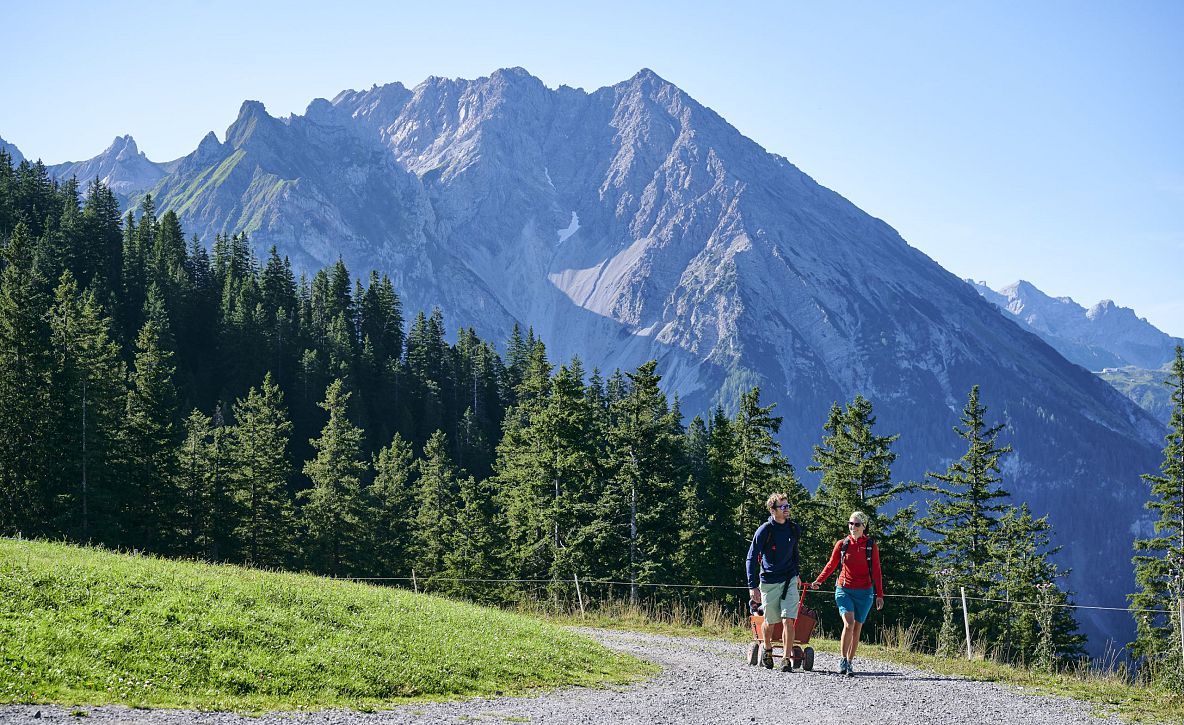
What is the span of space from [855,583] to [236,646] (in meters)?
10.2

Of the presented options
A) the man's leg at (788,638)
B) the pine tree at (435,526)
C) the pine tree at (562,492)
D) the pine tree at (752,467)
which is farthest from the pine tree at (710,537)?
the man's leg at (788,638)

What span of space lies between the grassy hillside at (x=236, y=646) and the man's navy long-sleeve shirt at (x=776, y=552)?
9.69ft

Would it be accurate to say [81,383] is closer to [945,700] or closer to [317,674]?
[317,674]

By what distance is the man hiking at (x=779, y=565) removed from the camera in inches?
575

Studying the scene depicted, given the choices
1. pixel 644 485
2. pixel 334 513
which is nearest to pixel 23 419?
pixel 334 513

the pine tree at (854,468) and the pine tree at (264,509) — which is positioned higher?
the pine tree at (854,468)

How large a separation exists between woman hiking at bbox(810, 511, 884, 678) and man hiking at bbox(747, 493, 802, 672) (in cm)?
48

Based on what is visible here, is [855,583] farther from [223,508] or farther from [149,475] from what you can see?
[223,508]

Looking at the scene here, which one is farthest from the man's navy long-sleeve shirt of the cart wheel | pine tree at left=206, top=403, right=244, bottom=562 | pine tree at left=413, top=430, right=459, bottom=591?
pine tree at left=206, top=403, right=244, bottom=562

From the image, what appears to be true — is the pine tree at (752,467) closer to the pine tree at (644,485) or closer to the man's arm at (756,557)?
the pine tree at (644,485)

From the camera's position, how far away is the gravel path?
974 cm

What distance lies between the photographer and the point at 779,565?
14617mm

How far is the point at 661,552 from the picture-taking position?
39250 millimetres

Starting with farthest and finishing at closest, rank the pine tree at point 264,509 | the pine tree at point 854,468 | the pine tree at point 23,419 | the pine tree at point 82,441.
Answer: the pine tree at point 264,509
the pine tree at point 82,441
the pine tree at point 854,468
the pine tree at point 23,419
